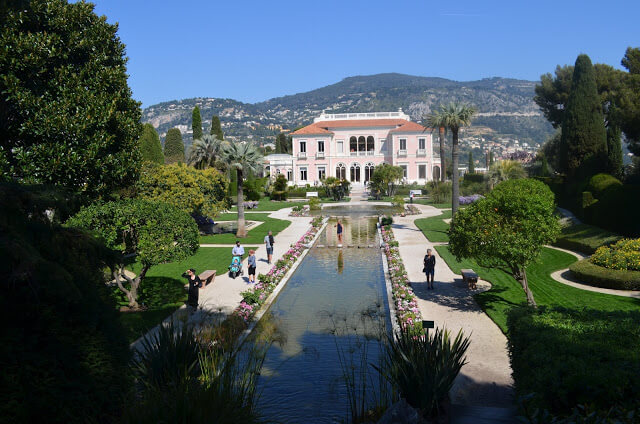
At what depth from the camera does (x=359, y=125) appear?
243 feet

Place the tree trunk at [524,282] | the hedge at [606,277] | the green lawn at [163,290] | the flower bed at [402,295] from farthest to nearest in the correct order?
the hedge at [606,277] → the tree trunk at [524,282] → the green lawn at [163,290] → the flower bed at [402,295]

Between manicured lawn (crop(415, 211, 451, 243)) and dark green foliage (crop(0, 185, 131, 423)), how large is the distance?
20.2 metres

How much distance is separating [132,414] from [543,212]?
11.5 meters

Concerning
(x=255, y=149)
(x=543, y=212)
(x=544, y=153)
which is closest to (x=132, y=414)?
(x=543, y=212)

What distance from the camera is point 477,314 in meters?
13.2

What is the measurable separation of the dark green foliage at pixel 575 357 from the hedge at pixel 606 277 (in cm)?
770

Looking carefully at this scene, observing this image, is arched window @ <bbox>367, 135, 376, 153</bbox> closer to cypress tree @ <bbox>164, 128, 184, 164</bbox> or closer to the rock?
cypress tree @ <bbox>164, 128, 184, 164</bbox>

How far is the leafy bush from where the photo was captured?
51.2 feet

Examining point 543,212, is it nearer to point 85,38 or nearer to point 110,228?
point 110,228

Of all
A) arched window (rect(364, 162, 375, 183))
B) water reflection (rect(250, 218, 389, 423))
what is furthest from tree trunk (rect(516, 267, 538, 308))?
arched window (rect(364, 162, 375, 183))

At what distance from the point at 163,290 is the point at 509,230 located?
426 inches

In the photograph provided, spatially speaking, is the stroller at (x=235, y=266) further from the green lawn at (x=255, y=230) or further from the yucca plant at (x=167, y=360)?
the yucca plant at (x=167, y=360)

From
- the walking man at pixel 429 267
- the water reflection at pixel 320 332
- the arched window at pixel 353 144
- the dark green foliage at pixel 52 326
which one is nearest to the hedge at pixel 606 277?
the walking man at pixel 429 267

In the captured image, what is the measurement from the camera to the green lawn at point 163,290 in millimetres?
12938
